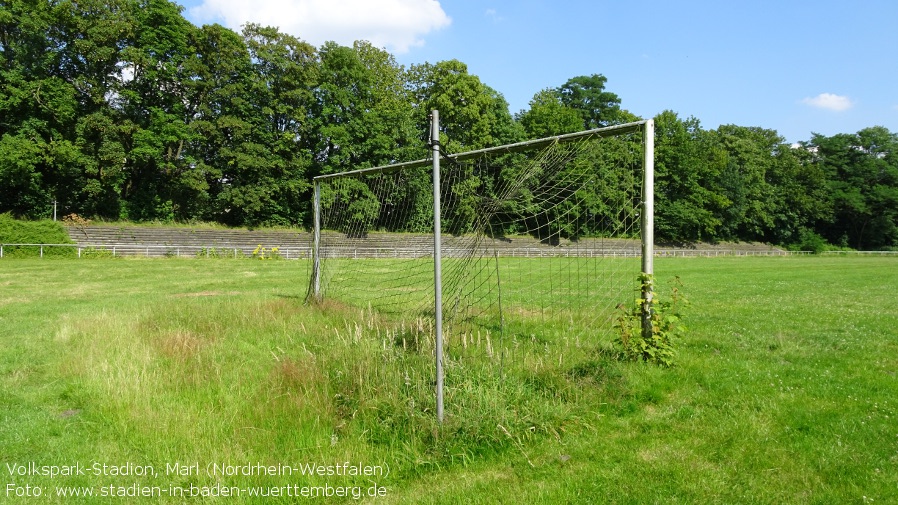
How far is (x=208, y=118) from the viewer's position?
37406mm

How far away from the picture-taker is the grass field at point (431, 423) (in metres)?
2.98

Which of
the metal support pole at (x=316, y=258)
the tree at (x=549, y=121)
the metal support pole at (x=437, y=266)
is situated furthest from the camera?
the tree at (x=549, y=121)

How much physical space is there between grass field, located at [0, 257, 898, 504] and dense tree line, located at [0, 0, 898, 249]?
20.3 m

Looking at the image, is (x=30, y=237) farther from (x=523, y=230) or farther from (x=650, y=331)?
(x=650, y=331)

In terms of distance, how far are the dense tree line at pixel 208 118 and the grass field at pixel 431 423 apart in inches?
798

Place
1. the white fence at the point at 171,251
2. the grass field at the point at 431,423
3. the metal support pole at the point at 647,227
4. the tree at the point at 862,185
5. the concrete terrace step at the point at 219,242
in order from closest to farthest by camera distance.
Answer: the grass field at the point at 431,423, the metal support pole at the point at 647,227, the concrete terrace step at the point at 219,242, the white fence at the point at 171,251, the tree at the point at 862,185

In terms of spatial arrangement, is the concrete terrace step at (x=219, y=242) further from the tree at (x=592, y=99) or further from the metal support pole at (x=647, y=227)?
the tree at (x=592, y=99)

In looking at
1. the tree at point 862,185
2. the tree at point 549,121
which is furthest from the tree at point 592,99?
the tree at point 862,185

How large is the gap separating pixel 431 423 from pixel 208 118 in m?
40.2

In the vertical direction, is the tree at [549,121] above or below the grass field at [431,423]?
above

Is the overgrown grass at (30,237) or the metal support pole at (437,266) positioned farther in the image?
the overgrown grass at (30,237)

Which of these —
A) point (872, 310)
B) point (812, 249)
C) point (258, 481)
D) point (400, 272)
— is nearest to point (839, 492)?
point (258, 481)

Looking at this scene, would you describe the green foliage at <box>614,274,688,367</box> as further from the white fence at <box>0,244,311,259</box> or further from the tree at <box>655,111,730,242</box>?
the tree at <box>655,111,730,242</box>

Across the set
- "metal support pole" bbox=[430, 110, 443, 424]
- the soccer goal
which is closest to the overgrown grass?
the soccer goal
